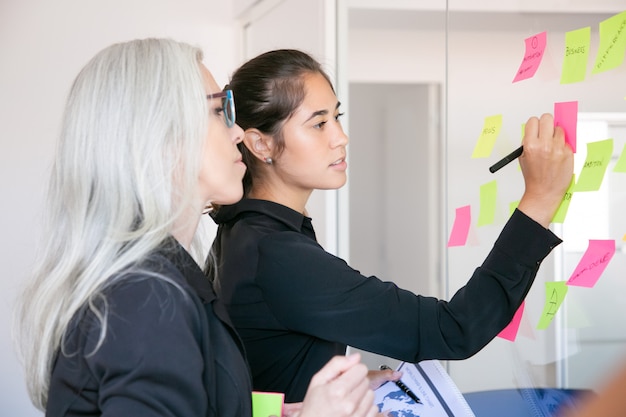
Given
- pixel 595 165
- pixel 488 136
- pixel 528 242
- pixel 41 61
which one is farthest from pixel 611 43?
pixel 41 61

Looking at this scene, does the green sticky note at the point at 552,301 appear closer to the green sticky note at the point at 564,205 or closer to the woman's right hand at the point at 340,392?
the green sticky note at the point at 564,205

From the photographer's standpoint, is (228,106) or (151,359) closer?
(151,359)

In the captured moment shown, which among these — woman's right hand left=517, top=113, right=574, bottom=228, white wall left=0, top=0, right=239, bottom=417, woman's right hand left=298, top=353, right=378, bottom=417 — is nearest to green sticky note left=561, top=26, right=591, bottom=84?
woman's right hand left=517, top=113, right=574, bottom=228

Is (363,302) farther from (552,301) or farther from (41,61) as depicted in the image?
(41,61)

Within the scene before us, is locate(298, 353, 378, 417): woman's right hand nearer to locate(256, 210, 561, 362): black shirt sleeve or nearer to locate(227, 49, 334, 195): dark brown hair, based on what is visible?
locate(256, 210, 561, 362): black shirt sleeve

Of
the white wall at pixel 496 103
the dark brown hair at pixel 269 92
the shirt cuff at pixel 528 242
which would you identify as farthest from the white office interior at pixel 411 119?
the dark brown hair at pixel 269 92

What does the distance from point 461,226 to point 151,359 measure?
1146mm

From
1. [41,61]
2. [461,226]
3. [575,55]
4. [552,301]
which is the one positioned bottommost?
[552,301]

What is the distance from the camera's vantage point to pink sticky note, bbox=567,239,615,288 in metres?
1.48

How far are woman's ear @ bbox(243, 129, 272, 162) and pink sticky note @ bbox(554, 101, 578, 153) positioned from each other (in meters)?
0.55

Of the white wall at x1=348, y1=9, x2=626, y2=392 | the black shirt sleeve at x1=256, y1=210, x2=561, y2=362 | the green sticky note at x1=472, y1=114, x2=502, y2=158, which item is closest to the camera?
the black shirt sleeve at x1=256, y1=210, x2=561, y2=362

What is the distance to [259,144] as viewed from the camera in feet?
5.40

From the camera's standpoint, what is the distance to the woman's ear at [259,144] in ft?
5.38

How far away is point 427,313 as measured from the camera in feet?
4.48
